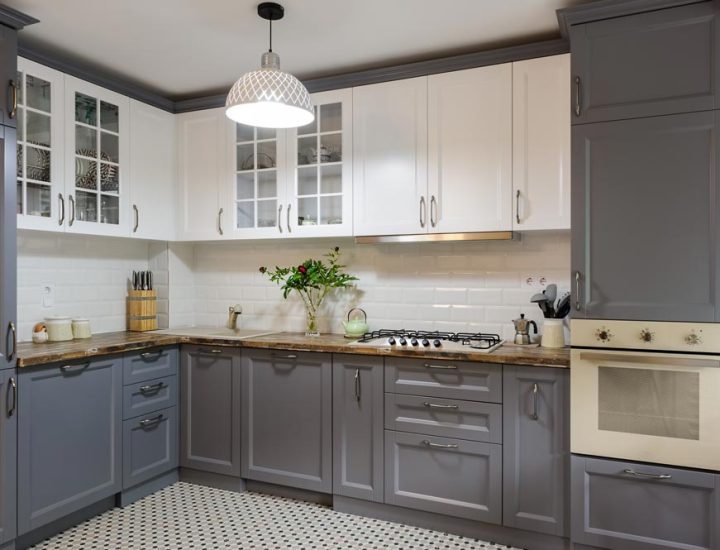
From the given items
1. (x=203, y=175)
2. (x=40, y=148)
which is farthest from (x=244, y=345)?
(x=40, y=148)


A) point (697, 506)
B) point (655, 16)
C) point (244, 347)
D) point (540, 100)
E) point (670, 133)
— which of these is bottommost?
point (697, 506)

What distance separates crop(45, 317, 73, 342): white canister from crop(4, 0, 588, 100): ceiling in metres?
1.46

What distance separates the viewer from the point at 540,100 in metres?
2.81

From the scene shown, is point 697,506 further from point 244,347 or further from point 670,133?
point 244,347

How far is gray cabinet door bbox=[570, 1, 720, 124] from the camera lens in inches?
87.7

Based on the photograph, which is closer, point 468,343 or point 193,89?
point 468,343

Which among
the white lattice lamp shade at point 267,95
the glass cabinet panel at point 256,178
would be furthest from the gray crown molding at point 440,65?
the white lattice lamp shade at point 267,95

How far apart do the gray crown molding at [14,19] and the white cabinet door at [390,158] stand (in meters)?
1.64

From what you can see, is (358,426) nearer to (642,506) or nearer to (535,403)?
(535,403)

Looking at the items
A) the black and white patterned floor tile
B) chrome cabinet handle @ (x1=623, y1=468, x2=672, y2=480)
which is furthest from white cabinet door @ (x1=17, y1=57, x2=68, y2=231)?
chrome cabinet handle @ (x1=623, y1=468, x2=672, y2=480)

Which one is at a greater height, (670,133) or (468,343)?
(670,133)

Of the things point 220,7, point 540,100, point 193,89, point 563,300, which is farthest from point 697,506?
point 193,89

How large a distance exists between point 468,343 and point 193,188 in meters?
2.09

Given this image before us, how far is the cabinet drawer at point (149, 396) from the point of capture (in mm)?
3084
